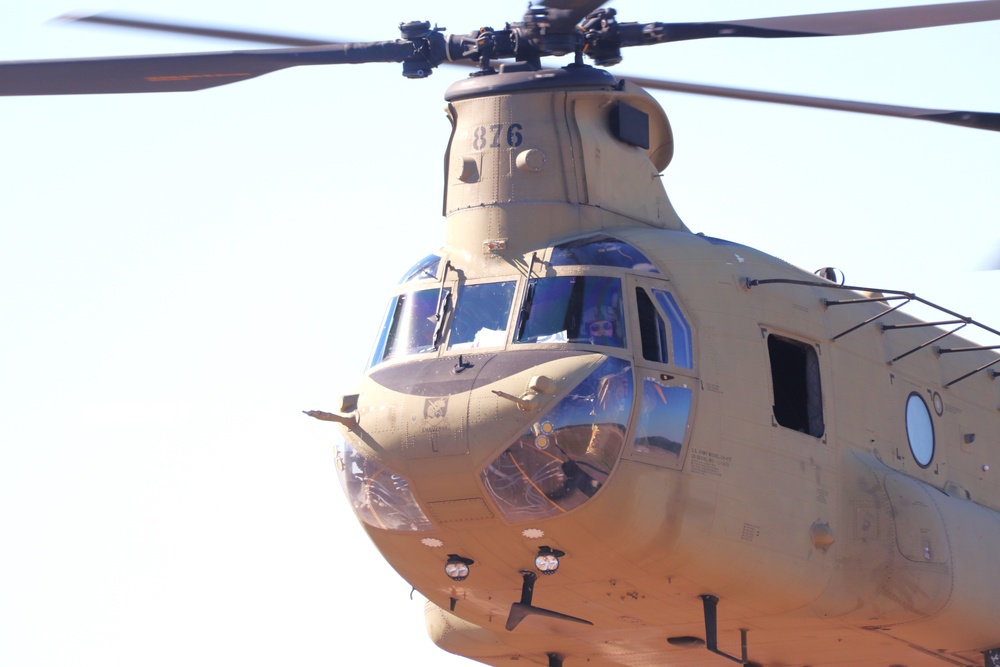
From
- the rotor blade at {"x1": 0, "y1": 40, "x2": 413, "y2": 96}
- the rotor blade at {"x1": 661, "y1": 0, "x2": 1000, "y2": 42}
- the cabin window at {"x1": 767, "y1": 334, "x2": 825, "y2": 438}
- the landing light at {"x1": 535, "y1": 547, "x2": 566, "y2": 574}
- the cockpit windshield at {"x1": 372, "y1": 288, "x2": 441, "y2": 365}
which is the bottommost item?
the landing light at {"x1": 535, "y1": 547, "x2": 566, "y2": 574}

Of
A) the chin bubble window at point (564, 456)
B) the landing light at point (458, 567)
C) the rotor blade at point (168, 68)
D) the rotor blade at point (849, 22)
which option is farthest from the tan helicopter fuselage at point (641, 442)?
the rotor blade at point (849, 22)

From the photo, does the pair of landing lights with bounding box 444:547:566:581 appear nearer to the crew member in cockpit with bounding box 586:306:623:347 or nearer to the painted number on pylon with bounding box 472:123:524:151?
the crew member in cockpit with bounding box 586:306:623:347

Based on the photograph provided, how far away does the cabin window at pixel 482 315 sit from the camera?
43.0 feet

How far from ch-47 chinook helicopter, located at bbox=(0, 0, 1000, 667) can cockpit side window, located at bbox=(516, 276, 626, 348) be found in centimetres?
2

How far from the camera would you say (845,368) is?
46.5ft

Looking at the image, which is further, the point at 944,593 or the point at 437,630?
the point at 437,630

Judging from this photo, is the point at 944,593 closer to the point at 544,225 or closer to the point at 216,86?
the point at 544,225

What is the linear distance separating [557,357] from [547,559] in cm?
156

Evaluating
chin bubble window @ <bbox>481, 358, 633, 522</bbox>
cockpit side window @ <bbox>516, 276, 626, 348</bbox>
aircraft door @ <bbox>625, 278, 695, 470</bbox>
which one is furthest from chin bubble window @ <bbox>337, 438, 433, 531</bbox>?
aircraft door @ <bbox>625, 278, 695, 470</bbox>

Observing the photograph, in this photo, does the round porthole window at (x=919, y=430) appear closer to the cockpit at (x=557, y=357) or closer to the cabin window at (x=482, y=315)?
the cockpit at (x=557, y=357)

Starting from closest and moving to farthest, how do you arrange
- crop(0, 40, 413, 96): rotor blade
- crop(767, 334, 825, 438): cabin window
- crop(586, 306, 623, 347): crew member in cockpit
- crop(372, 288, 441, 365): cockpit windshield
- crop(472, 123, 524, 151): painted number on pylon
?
crop(586, 306, 623, 347): crew member in cockpit → crop(0, 40, 413, 96): rotor blade → crop(372, 288, 441, 365): cockpit windshield → crop(767, 334, 825, 438): cabin window → crop(472, 123, 524, 151): painted number on pylon

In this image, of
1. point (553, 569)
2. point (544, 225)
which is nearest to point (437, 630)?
point (553, 569)

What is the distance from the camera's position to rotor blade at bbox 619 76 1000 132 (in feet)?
43.8

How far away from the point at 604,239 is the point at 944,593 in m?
4.22
